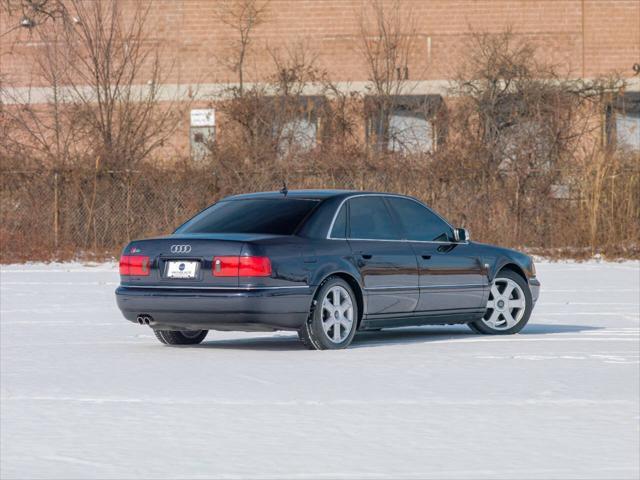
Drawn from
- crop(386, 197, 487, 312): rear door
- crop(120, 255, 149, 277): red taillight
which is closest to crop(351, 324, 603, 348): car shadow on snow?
crop(386, 197, 487, 312): rear door

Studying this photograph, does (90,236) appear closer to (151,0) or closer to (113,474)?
(151,0)

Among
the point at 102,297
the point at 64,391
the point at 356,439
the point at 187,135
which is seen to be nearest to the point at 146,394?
the point at 64,391

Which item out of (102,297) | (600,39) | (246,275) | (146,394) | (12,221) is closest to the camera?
(146,394)

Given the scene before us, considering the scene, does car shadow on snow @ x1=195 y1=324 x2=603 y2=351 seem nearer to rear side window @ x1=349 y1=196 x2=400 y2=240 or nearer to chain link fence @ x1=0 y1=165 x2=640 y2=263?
rear side window @ x1=349 y1=196 x2=400 y2=240

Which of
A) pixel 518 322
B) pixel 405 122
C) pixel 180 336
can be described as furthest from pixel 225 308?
pixel 405 122

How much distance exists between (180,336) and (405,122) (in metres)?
28.2

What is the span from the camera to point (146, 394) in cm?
1130

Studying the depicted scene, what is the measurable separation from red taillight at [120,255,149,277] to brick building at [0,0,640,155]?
1249 inches

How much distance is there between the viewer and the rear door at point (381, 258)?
48.3ft

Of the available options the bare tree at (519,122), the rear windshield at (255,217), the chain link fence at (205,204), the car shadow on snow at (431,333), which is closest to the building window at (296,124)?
the chain link fence at (205,204)

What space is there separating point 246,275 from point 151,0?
117ft

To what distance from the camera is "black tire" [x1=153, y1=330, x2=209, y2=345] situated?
603 inches

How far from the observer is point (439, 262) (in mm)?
15531

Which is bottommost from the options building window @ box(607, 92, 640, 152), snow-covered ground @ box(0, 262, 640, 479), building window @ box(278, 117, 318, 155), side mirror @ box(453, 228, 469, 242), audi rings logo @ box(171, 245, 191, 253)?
snow-covered ground @ box(0, 262, 640, 479)
